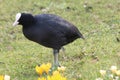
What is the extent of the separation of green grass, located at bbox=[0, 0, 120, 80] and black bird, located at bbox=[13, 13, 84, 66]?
1.89ft

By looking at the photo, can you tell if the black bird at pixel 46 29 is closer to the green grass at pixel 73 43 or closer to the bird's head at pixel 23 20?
the bird's head at pixel 23 20

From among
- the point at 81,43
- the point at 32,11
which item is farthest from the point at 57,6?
the point at 81,43

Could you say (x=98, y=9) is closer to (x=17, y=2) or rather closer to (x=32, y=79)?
(x=17, y=2)

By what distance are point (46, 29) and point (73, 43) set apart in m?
2.67

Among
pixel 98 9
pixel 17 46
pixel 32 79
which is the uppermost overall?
pixel 98 9

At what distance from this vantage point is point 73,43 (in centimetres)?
988

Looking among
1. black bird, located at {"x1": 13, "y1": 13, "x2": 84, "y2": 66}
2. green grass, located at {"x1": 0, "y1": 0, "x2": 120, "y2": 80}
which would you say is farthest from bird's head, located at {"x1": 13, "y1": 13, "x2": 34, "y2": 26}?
green grass, located at {"x1": 0, "y1": 0, "x2": 120, "y2": 80}

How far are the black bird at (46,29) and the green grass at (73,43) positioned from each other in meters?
0.58

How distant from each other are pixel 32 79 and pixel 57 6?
21.5 ft

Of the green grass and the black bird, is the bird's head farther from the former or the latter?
the green grass

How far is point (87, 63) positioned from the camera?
8078 mm

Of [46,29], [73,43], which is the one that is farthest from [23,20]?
[73,43]

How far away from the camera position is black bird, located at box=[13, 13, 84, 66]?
7.25 m

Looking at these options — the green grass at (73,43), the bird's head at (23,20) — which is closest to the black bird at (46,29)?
the bird's head at (23,20)
